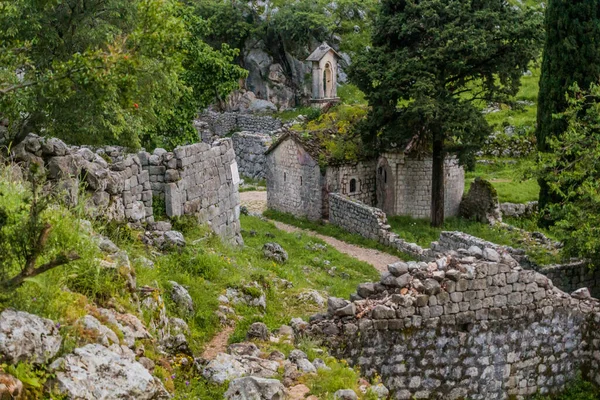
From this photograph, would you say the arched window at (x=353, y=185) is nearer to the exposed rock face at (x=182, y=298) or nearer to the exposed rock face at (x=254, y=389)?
the exposed rock face at (x=182, y=298)

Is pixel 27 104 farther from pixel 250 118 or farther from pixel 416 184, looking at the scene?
pixel 250 118

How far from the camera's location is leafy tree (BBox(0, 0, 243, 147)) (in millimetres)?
10258

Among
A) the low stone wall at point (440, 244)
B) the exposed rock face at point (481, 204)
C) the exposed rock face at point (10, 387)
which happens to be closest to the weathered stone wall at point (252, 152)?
the low stone wall at point (440, 244)

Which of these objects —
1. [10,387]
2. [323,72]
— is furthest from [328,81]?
[10,387]

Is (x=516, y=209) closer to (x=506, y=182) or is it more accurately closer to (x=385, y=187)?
(x=506, y=182)

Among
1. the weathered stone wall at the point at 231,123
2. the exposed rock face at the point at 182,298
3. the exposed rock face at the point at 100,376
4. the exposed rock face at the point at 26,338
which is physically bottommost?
the exposed rock face at the point at 182,298

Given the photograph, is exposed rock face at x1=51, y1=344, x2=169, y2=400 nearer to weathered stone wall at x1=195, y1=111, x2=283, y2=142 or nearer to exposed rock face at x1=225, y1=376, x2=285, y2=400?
exposed rock face at x1=225, y1=376, x2=285, y2=400

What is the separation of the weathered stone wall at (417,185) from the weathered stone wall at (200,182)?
13.9 meters

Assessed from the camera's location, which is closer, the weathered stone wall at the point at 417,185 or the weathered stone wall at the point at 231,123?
the weathered stone wall at the point at 417,185

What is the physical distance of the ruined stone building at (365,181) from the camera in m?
31.5

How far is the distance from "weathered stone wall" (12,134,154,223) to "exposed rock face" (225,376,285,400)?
4074 mm

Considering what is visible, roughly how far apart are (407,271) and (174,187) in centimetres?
633

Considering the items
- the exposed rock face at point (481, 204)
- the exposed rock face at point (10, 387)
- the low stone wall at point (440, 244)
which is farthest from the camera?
the exposed rock face at point (481, 204)

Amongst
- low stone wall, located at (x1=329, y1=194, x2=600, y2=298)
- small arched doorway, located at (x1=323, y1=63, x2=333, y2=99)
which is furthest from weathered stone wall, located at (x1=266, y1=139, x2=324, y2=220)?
small arched doorway, located at (x1=323, y1=63, x2=333, y2=99)
